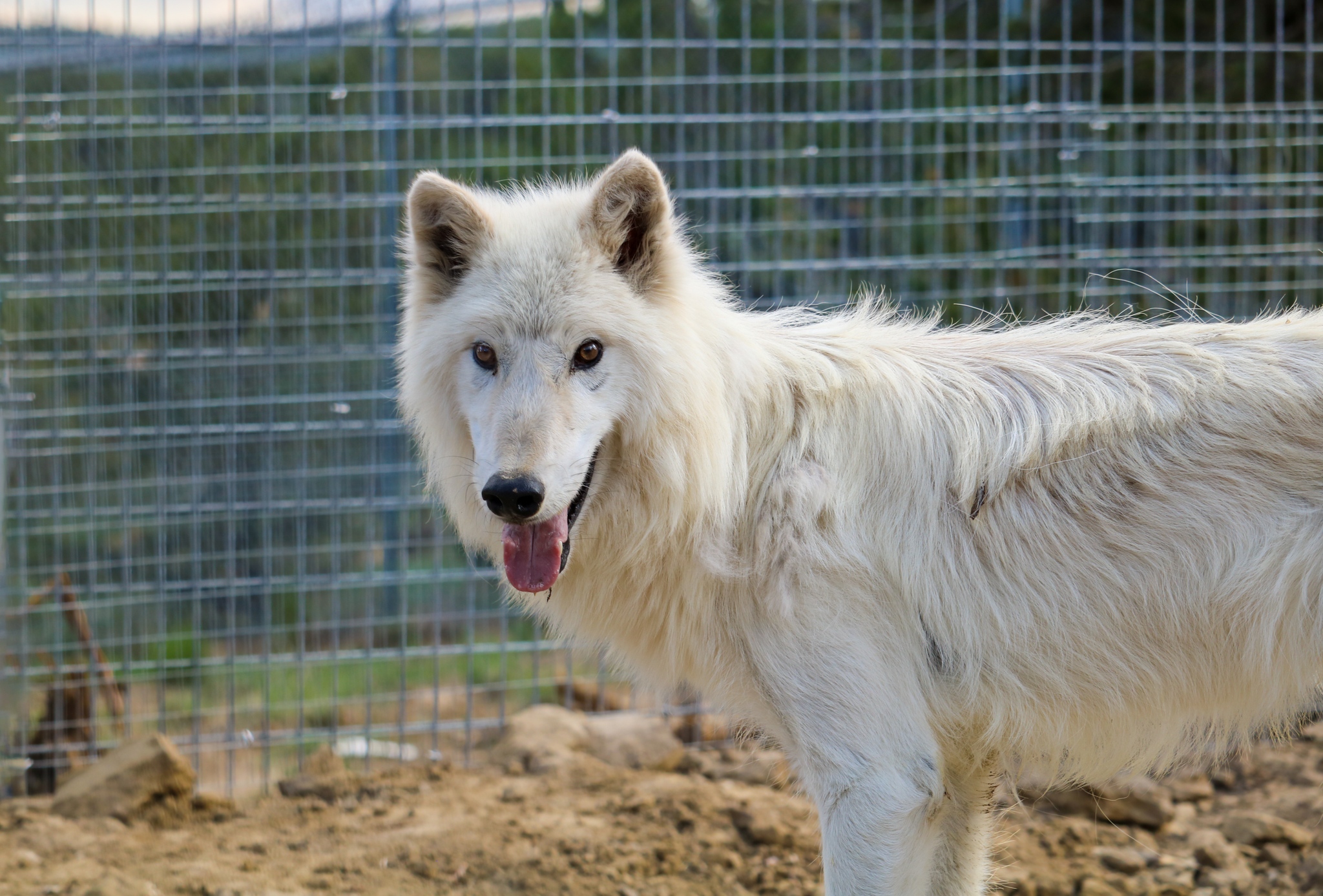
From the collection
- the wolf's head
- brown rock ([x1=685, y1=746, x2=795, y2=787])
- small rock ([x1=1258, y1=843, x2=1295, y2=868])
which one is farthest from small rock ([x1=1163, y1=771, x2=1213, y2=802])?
the wolf's head

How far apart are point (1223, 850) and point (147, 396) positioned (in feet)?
16.1

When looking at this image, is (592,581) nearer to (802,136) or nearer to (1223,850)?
(1223,850)

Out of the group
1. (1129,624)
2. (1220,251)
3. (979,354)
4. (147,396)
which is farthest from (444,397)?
(1220,251)

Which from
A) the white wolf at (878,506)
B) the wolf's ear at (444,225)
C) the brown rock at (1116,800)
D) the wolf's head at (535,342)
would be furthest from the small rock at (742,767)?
the wolf's ear at (444,225)

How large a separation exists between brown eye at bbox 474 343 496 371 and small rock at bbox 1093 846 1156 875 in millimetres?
2815

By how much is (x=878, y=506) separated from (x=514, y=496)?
0.96 meters

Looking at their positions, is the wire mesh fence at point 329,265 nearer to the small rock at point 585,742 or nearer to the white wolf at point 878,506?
the small rock at point 585,742

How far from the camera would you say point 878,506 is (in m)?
2.80

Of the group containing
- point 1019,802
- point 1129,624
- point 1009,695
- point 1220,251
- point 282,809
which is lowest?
point 282,809

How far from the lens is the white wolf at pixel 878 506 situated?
2609 mm

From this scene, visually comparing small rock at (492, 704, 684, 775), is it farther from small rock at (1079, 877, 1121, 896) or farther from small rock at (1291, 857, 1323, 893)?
small rock at (1291, 857, 1323, 893)

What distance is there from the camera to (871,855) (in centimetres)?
260

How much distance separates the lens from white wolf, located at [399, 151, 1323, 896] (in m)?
2.61

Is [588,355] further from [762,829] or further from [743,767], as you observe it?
[743,767]
